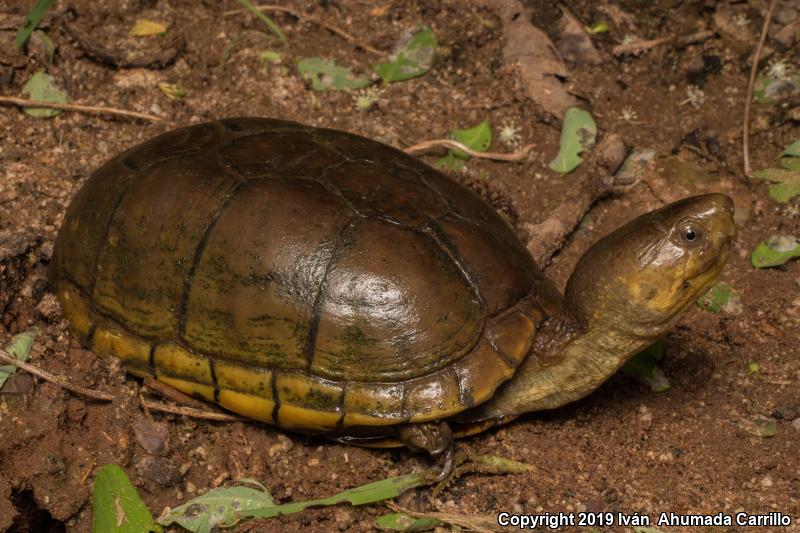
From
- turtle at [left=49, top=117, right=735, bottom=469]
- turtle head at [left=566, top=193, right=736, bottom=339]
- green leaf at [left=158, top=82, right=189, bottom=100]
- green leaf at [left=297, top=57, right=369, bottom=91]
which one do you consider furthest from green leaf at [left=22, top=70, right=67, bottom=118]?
turtle head at [left=566, top=193, right=736, bottom=339]

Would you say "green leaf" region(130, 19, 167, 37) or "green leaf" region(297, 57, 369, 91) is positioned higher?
"green leaf" region(130, 19, 167, 37)

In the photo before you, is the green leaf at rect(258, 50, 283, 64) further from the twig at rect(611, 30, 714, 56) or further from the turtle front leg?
the turtle front leg

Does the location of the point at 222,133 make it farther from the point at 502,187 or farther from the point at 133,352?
the point at 502,187

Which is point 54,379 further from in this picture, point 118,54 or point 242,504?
point 118,54

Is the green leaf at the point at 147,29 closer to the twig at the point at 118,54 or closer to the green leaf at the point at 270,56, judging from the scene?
the twig at the point at 118,54

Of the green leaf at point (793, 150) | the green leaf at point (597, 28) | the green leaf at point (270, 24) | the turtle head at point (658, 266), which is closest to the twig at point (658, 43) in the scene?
the green leaf at point (597, 28)

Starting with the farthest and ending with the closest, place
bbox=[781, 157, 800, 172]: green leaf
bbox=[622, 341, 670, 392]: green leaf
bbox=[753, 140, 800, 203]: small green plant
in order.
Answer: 1. bbox=[781, 157, 800, 172]: green leaf
2. bbox=[753, 140, 800, 203]: small green plant
3. bbox=[622, 341, 670, 392]: green leaf
